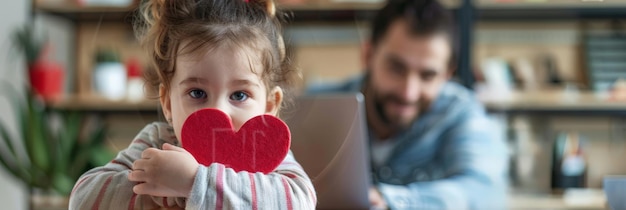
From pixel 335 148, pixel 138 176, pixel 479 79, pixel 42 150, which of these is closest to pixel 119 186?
pixel 138 176

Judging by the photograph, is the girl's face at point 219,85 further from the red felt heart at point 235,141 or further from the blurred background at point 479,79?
the blurred background at point 479,79

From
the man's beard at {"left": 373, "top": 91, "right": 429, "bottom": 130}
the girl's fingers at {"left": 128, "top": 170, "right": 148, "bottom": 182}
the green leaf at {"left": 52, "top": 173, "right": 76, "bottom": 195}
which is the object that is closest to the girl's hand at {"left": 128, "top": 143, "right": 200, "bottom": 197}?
the girl's fingers at {"left": 128, "top": 170, "right": 148, "bottom": 182}

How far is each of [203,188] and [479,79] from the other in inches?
74.6

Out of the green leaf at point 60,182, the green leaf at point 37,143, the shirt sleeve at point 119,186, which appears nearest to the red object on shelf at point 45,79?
the green leaf at point 37,143

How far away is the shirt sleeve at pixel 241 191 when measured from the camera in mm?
365

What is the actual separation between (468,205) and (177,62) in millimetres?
885

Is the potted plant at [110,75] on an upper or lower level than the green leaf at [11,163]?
upper

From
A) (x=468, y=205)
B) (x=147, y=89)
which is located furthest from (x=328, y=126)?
(x=468, y=205)

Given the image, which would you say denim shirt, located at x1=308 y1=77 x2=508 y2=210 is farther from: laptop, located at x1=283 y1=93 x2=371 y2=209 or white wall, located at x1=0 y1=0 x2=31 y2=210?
white wall, located at x1=0 y1=0 x2=31 y2=210

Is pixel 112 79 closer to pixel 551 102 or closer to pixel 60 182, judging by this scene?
pixel 60 182

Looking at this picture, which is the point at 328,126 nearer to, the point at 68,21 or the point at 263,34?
the point at 263,34

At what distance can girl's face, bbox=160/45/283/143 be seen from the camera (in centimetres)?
38

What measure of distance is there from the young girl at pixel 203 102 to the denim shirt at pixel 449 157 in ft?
2.26

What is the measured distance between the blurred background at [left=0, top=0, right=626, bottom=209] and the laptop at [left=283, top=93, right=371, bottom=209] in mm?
1290
